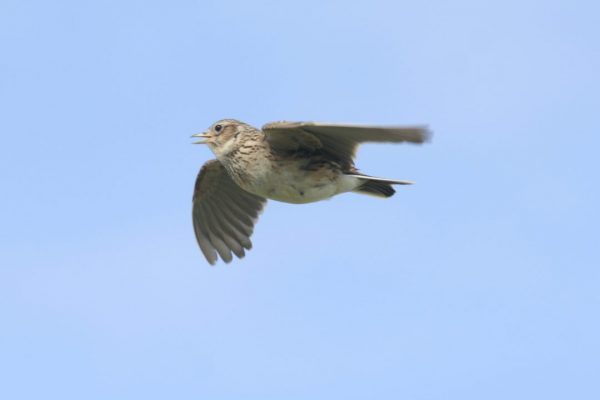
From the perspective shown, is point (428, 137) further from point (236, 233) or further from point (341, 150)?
point (236, 233)

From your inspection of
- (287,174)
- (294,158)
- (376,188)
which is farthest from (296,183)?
(376,188)

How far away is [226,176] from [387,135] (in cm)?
489

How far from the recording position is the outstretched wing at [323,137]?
13.6 metres

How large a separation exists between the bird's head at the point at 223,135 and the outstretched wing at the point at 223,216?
1.86 metres

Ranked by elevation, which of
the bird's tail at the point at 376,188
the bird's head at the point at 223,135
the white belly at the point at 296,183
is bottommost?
the white belly at the point at 296,183

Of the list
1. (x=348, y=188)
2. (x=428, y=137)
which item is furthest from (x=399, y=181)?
(x=428, y=137)

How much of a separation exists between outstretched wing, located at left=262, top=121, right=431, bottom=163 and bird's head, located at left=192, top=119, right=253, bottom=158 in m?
0.74

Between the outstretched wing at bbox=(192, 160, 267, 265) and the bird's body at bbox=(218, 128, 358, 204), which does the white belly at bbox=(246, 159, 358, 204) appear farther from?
the outstretched wing at bbox=(192, 160, 267, 265)

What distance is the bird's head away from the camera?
15.5 metres

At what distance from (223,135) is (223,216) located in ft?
7.90

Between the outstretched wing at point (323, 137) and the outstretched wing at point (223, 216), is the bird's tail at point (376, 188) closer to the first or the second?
the outstretched wing at point (323, 137)

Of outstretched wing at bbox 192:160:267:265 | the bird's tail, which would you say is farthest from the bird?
outstretched wing at bbox 192:160:267:265

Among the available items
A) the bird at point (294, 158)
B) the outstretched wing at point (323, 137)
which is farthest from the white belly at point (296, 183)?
the outstretched wing at point (323, 137)

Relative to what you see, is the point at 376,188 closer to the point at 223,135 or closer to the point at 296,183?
the point at 296,183
